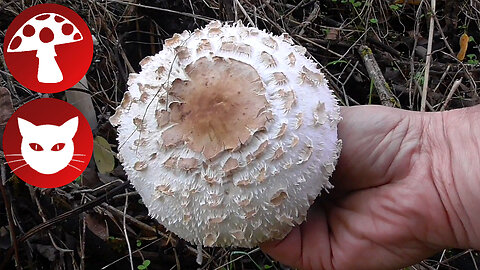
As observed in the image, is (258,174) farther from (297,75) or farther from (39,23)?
(39,23)

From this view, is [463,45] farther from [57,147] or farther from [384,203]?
[57,147]

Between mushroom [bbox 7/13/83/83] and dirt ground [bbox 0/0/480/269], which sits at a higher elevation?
mushroom [bbox 7/13/83/83]

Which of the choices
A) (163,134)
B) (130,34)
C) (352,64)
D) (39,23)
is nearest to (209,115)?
(163,134)

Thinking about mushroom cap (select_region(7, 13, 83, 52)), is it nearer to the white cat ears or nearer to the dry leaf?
the white cat ears

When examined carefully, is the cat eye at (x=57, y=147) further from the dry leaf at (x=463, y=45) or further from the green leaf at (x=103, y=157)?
the dry leaf at (x=463, y=45)

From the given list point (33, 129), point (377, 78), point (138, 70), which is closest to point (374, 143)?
point (377, 78)

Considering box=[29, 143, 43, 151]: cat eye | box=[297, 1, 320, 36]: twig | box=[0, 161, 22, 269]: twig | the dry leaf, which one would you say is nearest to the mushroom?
box=[29, 143, 43, 151]: cat eye
